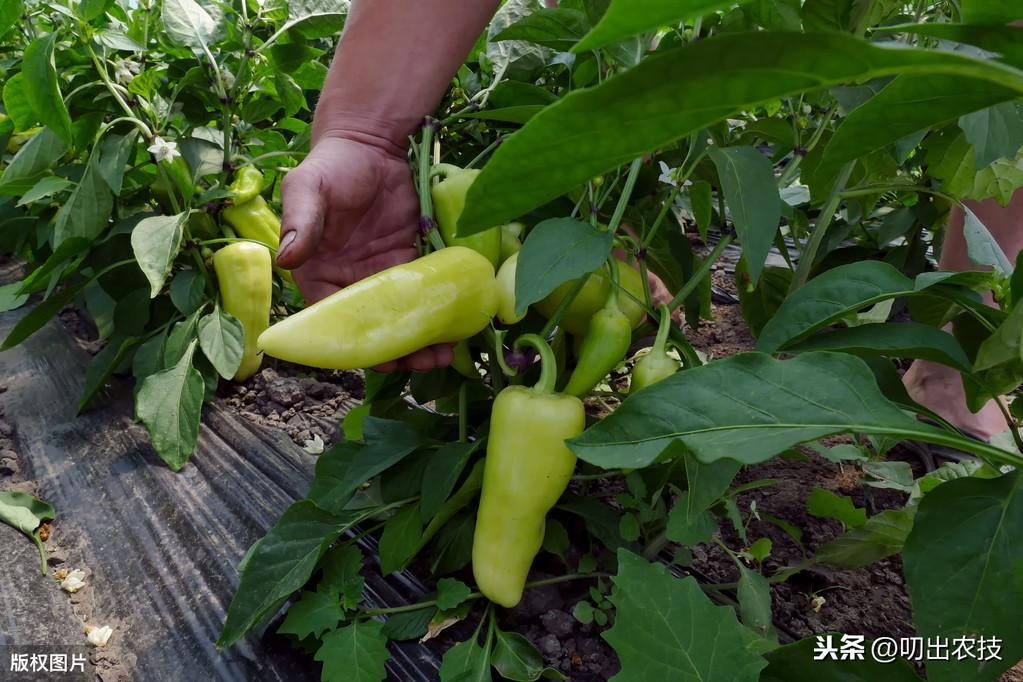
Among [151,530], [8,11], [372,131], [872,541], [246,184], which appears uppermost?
[8,11]

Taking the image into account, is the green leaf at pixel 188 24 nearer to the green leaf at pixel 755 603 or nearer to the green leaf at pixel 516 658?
the green leaf at pixel 516 658

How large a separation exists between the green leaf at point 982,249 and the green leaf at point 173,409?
1.09 meters

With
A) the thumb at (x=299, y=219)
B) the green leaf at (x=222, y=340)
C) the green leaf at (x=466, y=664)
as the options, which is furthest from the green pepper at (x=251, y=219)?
the green leaf at (x=466, y=664)

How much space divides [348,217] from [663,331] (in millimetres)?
386

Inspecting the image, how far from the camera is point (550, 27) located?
0.70m

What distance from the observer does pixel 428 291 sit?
0.64 meters

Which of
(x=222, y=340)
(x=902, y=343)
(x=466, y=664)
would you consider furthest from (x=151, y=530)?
(x=902, y=343)

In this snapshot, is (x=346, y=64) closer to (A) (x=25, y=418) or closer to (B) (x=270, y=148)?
(B) (x=270, y=148)

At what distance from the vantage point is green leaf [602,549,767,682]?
48 cm

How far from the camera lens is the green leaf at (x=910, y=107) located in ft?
1.16

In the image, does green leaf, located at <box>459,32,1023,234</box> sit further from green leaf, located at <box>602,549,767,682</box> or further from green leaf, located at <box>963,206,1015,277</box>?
green leaf, located at <box>963,206,1015,277</box>

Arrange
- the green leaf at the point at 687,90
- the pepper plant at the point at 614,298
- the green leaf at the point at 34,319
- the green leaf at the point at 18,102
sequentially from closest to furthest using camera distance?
the green leaf at the point at 687,90 < the pepper plant at the point at 614,298 < the green leaf at the point at 18,102 < the green leaf at the point at 34,319

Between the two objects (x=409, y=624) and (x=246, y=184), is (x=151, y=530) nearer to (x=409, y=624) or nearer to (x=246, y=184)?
(x=409, y=624)

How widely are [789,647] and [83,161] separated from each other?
4.80 feet
